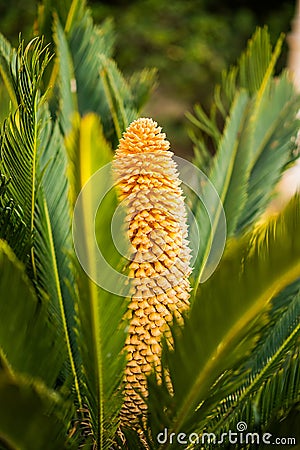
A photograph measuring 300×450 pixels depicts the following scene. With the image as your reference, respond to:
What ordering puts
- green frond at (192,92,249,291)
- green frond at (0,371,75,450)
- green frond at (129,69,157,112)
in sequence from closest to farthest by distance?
green frond at (0,371,75,450), green frond at (192,92,249,291), green frond at (129,69,157,112)

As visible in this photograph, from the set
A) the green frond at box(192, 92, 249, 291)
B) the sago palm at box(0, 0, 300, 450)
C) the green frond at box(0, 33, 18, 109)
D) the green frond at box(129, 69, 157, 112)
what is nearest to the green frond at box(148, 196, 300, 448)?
the sago palm at box(0, 0, 300, 450)

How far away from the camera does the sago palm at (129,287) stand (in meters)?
0.96

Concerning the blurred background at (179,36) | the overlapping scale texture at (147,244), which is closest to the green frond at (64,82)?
the overlapping scale texture at (147,244)

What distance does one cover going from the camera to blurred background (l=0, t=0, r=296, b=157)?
6.45 metres

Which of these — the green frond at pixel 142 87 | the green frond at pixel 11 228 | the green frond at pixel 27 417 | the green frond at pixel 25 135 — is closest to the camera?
the green frond at pixel 27 417

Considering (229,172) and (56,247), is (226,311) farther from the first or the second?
(229,172)

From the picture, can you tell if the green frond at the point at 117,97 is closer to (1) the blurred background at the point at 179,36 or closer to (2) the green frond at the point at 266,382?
(2) the green frond at the point at 266,382

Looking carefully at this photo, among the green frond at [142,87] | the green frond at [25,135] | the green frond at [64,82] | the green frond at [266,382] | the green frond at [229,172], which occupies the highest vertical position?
the green frond at [142,87]

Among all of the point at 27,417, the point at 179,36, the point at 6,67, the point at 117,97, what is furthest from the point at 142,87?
the point at 179,36

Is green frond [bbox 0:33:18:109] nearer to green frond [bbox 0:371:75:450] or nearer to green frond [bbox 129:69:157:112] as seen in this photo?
green frond [bbox 129:69:157:112]

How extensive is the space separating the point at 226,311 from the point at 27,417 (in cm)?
30

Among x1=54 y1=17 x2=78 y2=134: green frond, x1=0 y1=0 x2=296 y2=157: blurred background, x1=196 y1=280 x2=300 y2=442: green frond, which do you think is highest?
x1=0 y1=0 x2=296 y2=157: blurred background

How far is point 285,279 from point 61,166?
0.72 meters

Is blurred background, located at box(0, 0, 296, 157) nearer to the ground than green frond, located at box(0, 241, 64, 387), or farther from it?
farther from it
